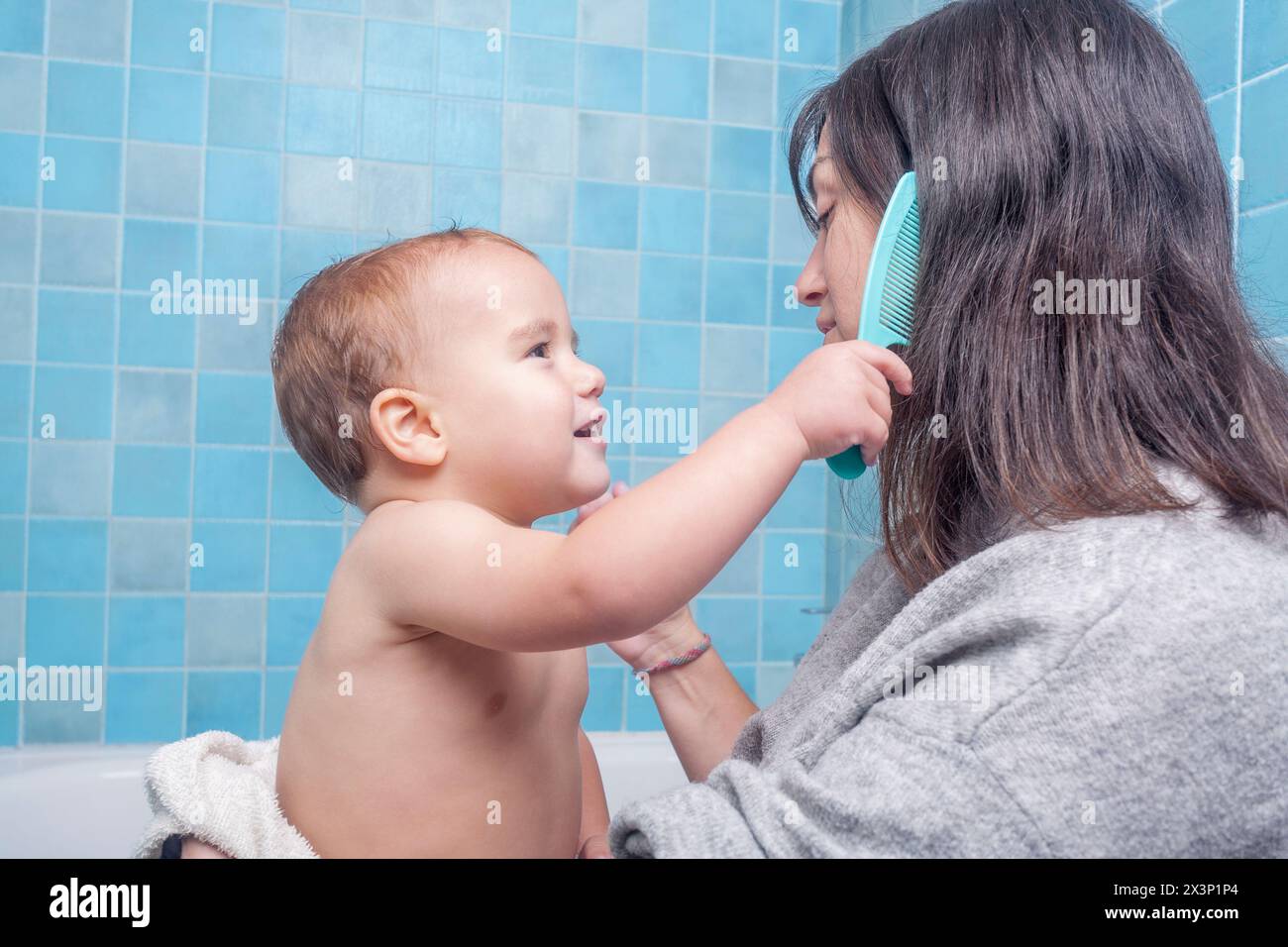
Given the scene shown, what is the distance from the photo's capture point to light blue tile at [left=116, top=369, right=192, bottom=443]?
1.61 meters

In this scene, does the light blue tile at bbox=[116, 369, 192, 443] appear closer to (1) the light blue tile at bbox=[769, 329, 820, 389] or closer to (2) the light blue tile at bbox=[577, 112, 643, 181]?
(2) the light blue tile at bbox=[577, 112, 643, 181]

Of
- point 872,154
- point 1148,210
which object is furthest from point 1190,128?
point 872,154

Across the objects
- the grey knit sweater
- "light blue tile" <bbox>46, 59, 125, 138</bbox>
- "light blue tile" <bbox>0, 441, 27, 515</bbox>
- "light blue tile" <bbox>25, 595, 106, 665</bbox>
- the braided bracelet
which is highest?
"light blue tile" <bbox>46, 59, 125, 138</bbox>

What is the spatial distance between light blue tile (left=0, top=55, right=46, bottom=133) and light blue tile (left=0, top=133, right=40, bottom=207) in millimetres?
19

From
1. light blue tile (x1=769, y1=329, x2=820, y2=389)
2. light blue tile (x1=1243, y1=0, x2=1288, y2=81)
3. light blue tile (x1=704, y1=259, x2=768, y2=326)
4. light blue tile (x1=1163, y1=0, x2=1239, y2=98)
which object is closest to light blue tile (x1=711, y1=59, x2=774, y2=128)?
light blue tile (x1=704, y1=259, x2=768, y2=326)

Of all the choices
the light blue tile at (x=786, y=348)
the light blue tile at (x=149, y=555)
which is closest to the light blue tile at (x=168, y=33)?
the light blue tile at (x=149, y=555)

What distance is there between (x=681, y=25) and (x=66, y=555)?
1.36 m

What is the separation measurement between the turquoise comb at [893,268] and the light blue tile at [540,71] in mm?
1175

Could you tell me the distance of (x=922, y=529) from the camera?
692mm

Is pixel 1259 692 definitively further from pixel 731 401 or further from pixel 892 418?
pixel 731 401

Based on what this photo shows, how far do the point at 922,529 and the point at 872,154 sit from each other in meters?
0.28

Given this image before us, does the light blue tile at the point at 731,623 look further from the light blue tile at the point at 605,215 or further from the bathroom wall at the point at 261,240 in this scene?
the light blue tile at the point at 605,215

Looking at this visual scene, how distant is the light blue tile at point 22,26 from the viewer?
61.5 inches

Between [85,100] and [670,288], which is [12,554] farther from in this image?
[670,288]
